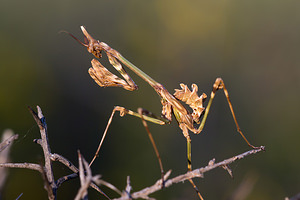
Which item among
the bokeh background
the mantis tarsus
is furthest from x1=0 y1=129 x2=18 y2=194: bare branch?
the bokeh background

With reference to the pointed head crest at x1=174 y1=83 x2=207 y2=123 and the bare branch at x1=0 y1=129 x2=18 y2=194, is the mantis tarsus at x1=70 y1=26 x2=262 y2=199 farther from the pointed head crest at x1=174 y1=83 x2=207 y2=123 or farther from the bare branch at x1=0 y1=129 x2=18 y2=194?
the bare branch at x1=0 y1=129 x2=18 y2=194

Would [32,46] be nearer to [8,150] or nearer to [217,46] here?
[217,46]

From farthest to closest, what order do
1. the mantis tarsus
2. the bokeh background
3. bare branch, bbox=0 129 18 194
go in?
the bokeh background < the mantis tarsus < bare branch, bbox=0 129 18 194

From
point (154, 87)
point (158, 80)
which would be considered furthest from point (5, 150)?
point (158, 80)

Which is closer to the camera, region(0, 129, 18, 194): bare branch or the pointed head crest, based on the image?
region(0, 129, 18, 194): bare branch

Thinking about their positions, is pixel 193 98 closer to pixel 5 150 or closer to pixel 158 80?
pixel 5 150

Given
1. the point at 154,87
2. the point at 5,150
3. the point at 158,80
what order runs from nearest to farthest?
1. the point at 5,150
2. the point at 154,87
3. the point at 158,80

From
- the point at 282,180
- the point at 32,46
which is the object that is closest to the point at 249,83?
the point at 282,180

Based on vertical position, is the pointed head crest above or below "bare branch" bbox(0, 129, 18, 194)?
below
